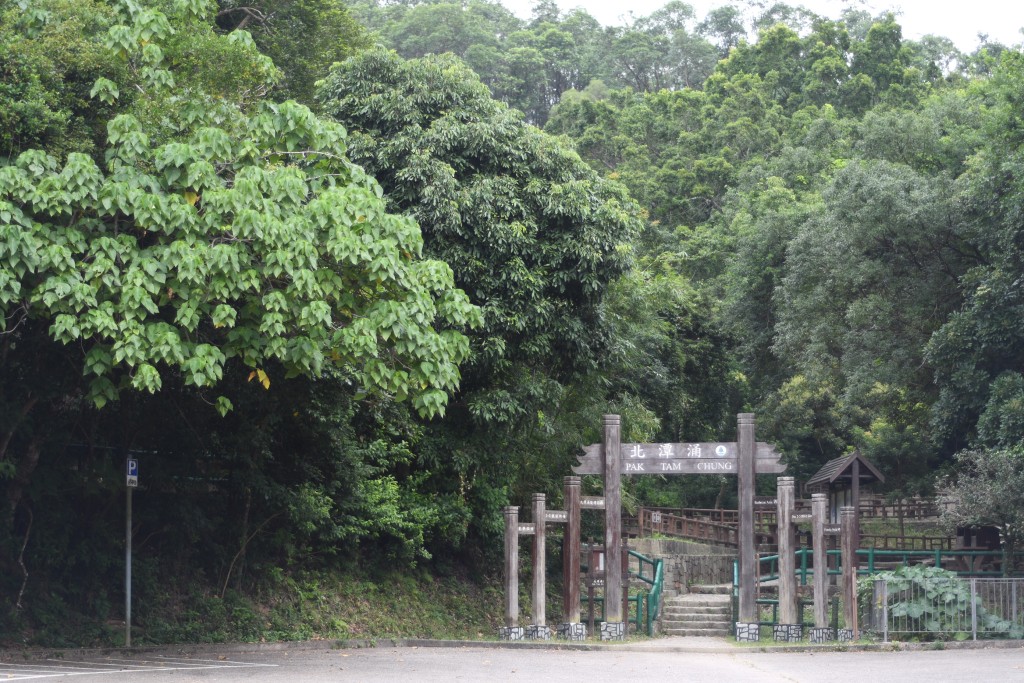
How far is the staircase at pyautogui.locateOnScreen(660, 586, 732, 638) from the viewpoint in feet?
69.7

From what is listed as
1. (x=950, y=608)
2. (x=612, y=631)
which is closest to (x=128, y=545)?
(x=612, y=631)

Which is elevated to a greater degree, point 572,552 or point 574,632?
point 572,552

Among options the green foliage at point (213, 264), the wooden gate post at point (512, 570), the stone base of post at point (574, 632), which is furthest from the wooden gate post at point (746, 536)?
the green foliage at point (213, 264)

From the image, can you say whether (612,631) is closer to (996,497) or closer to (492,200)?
(492,200)

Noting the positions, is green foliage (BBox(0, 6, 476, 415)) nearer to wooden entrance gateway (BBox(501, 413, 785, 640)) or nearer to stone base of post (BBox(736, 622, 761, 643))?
wooden entrance gateway (BBox(501, 413, 785, 640))

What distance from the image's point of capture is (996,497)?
2255 cm

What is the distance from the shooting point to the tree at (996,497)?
22500mm

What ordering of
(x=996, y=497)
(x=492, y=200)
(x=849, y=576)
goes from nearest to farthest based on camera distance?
1. (x=849, y=576)
2. (x=492, y=200)
3. (x=996, y=497)

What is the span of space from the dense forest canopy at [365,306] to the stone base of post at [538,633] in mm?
3135

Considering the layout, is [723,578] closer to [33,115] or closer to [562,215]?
[562,215]

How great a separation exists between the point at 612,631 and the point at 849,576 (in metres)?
3.61

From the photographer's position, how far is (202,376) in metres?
11.6

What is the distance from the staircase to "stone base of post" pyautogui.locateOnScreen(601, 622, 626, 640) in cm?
341

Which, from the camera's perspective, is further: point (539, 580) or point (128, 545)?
point (539, 580)
